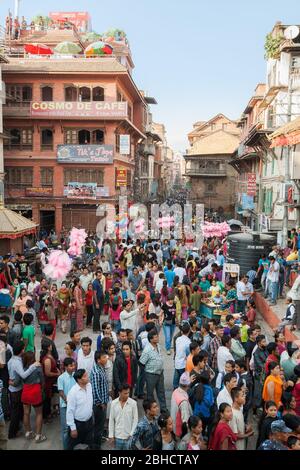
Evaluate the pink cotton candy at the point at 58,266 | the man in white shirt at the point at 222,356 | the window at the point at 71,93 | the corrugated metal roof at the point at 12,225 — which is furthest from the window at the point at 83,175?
the man in white shirt at the point at 222,356

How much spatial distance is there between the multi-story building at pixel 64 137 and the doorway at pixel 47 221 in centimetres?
11

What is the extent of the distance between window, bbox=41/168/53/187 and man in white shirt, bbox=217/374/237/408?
28.4 meters

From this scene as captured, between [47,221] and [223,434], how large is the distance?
30717 millimetres

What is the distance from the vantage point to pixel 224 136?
60.7 metres

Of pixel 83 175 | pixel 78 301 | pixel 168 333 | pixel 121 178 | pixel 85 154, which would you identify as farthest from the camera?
pixel 83 175

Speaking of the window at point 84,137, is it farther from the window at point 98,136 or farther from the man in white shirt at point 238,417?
the man in white shirt at point 238,417

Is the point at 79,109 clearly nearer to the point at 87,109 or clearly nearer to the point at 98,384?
the point at 87,109

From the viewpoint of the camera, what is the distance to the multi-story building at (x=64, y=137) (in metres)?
32.0

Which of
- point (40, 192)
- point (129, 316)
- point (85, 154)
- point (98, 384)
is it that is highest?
point (85, 154)

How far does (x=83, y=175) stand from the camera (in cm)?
3291

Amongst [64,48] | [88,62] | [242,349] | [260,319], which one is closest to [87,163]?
[88,62]

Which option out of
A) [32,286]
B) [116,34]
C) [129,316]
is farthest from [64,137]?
[129,316]

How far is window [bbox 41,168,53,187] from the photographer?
33.3 metres
